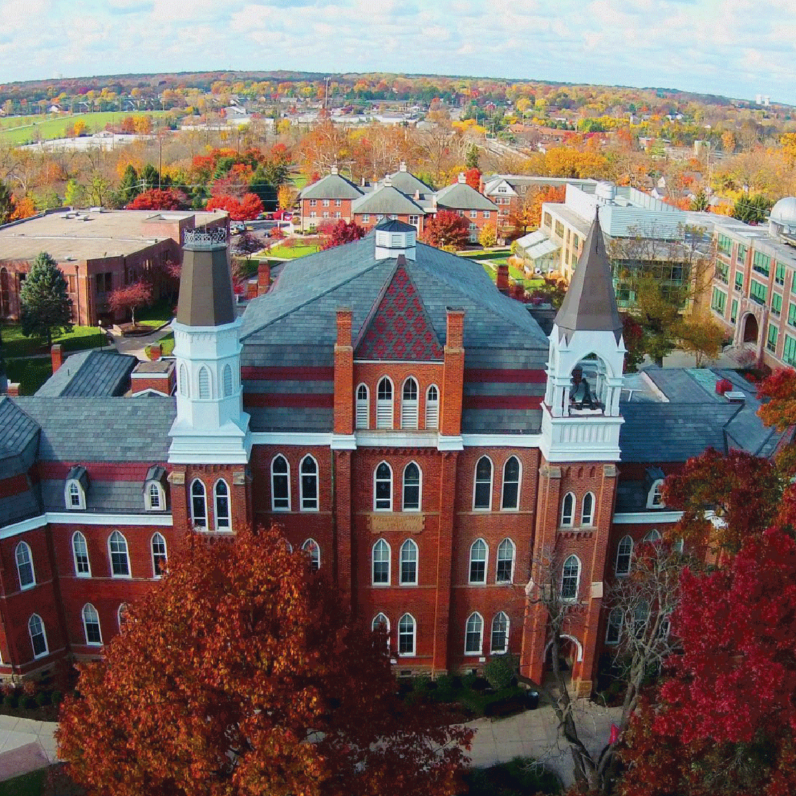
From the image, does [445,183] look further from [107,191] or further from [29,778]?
[29,778]

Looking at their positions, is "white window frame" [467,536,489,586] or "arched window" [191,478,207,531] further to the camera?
"white window frame" [467,536,489,586]

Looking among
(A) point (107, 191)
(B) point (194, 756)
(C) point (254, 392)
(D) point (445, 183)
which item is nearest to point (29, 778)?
(B) point (194, 756)

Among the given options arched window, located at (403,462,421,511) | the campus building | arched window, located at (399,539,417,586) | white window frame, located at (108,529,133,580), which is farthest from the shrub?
white window frame, located at (108,529,133,580)

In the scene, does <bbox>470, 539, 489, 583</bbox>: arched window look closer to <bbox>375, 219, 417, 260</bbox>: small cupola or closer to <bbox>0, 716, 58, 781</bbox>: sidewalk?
<bbox>375, 219, 417, 260</bbox>: small cupola

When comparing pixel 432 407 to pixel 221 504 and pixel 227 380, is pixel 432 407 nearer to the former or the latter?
pixel 227 380

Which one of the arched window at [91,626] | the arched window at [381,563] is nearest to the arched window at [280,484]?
the arched window at [381,563]

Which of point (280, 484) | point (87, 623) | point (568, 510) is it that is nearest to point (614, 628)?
point (568, 510)
